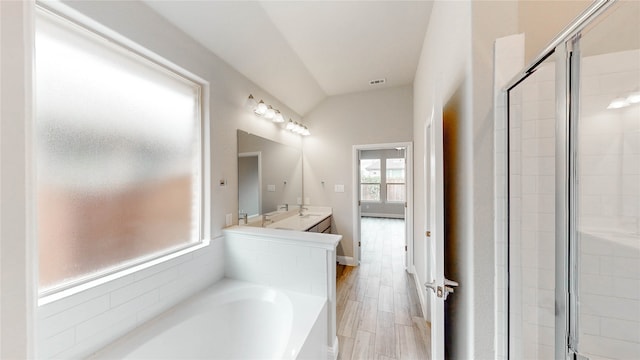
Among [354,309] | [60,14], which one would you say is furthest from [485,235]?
[60,14]

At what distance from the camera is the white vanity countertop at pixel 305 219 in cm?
269

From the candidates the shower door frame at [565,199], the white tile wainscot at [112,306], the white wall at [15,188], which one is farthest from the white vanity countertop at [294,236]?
the white wall at [15,188]

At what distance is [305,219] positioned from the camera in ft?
10.3

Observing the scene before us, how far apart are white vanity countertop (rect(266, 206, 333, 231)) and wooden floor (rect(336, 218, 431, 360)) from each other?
0.87m

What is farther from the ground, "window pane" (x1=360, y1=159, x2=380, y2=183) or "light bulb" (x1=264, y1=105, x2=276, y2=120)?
"light bulb" (x1=264, y1=105, x2=276, y2=120)

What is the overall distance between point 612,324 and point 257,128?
2804mm

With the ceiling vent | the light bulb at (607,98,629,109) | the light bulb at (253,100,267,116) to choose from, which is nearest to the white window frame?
the light bulb at (253,100,267,116)

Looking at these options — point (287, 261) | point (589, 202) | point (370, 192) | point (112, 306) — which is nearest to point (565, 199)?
point (589, 202)

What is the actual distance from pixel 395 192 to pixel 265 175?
554cm

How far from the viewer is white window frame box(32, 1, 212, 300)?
3.38 ft

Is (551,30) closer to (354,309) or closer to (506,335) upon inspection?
(506,335)

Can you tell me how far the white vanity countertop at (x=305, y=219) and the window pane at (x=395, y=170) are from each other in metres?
4.28

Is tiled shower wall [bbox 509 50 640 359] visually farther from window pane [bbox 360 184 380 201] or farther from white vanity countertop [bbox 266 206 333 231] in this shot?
window pane [bbox 360 184 380 201]

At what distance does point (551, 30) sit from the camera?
36.6 inches
